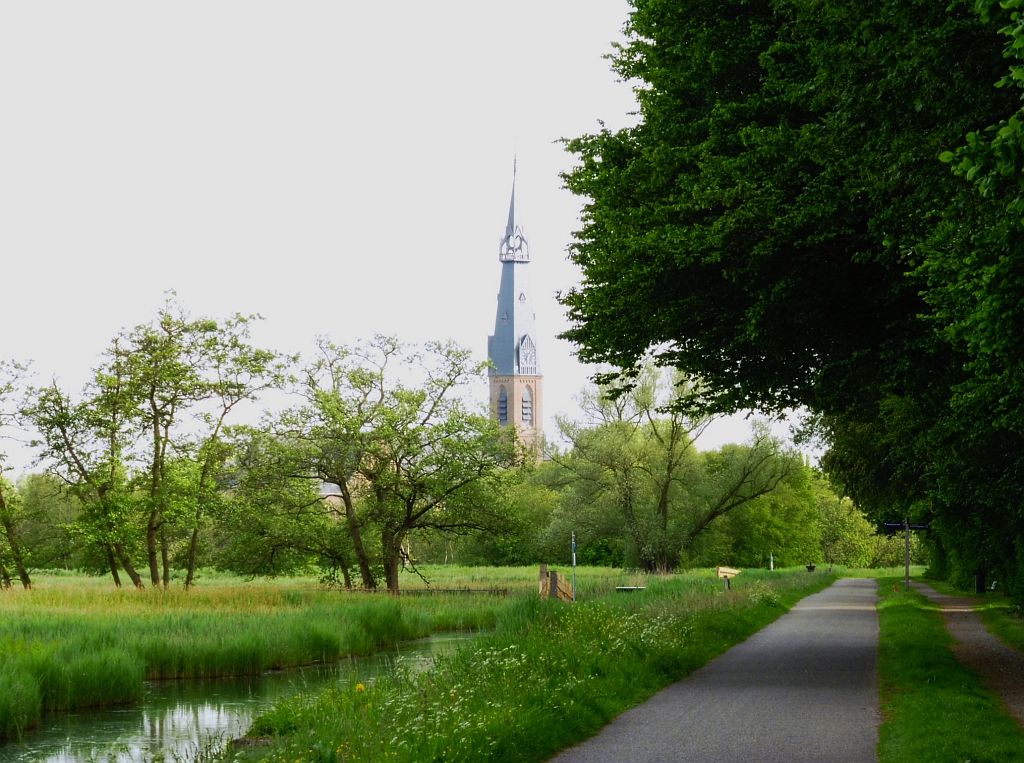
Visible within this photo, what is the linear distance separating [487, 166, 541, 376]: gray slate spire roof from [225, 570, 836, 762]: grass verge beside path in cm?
15772

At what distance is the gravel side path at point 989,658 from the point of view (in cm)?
1462

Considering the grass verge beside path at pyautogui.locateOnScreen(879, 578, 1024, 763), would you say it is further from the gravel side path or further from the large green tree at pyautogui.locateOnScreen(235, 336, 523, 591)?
the large green tree at pyautogui.locateOnScreen(235, 336, 523, 591)

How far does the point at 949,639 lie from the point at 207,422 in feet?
94.9

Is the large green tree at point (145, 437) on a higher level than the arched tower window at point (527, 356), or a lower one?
lower

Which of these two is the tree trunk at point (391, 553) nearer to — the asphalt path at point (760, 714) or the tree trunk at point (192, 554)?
the tree trunk at point (192, 554)

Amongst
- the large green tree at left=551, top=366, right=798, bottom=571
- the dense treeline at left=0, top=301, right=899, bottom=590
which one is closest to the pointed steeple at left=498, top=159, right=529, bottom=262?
the large green tree at left=551, top=366, right=798, bottom=571

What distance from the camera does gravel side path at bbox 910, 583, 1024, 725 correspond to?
14.6m

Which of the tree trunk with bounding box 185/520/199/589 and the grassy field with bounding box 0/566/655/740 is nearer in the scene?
the grassy field with bounding box 0/566/655/740

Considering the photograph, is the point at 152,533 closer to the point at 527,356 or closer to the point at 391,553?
the point at 391,553

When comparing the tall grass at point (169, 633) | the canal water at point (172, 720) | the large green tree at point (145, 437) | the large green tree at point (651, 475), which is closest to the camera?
the canal water at point (172, 720)

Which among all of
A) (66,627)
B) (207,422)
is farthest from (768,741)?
(207,422)

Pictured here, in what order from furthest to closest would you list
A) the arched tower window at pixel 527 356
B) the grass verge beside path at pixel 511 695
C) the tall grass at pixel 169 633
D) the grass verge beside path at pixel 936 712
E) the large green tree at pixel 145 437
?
the arched tower window at pixel 527 356, the large green tree at pixel 145 437, the tall grass at pixel 169 633, the grass verge beside path at pixel 936 712, the grass verge beside path at pixel 511 695

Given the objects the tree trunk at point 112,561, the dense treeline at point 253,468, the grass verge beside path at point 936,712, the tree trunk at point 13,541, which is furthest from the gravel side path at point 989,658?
the tree trunk at point 13,541

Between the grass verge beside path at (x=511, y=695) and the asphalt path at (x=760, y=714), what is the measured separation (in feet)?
1.18
